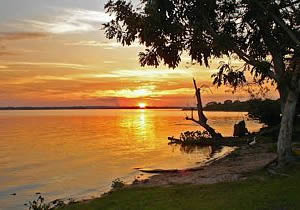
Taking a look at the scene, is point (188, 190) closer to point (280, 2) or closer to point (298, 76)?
point (298, 76)

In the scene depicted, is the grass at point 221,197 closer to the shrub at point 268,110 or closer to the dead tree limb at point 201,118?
the dead tree limb at point 201,118

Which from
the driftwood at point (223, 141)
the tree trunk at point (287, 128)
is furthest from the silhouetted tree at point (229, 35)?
the driftwood at point (223, 141)

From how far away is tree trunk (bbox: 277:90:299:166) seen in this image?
20.0 meters

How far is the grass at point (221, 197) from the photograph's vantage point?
14422 millimetres

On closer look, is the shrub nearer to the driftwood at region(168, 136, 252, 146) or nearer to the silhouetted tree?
the driftwood at region(168, 136, 252, 146)

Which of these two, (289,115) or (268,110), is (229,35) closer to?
(289,115)

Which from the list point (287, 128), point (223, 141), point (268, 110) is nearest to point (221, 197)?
point (287, 128)

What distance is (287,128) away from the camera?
20.2 metres

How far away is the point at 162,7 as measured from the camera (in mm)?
18719

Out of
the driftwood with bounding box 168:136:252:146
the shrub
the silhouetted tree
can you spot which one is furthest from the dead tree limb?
the silhouetted tree

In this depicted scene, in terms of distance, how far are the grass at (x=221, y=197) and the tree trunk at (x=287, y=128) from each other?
714 mm

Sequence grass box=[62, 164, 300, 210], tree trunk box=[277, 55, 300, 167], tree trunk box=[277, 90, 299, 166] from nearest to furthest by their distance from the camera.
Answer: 1. grass box=[62, 164, 300, 210]
2. tree trunk box=[277, 55, 300, 167]
3. tree trunk box=[277, 90, 299, 166]

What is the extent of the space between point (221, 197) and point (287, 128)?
250 inches

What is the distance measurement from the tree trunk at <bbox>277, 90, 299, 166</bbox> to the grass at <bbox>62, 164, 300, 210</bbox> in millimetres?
714
